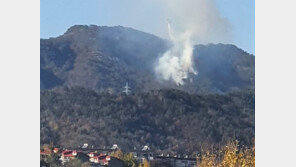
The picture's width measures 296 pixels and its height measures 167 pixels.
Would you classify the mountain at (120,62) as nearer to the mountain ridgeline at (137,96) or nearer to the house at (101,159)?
the mountain ridgeline at (137,96)

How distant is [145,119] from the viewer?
288 inches

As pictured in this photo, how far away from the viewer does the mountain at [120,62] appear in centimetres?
724

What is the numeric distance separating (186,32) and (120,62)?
28.3 inches

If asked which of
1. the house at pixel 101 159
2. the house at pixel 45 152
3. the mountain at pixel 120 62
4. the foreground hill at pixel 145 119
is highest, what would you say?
the mountain at pixel 120 62

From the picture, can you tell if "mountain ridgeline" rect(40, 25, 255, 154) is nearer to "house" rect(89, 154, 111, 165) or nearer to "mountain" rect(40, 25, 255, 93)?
"mountain" rect(40, 25, 255, 93)

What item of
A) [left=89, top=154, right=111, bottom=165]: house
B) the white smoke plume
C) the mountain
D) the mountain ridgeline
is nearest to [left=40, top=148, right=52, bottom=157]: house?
the mountain ridgeline

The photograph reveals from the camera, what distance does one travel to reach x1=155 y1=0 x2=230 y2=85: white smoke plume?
23.5 ft

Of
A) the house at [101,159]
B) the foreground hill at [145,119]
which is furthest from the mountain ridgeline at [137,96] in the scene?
the house at [101,159]

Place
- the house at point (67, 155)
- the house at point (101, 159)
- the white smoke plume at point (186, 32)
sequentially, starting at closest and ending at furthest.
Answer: the white smoke plume at point (186, 32) → the house at point (101, 159) → the house at point (67, 155)

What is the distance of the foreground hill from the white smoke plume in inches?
9.1

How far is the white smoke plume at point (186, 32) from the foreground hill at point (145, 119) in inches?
9.1
